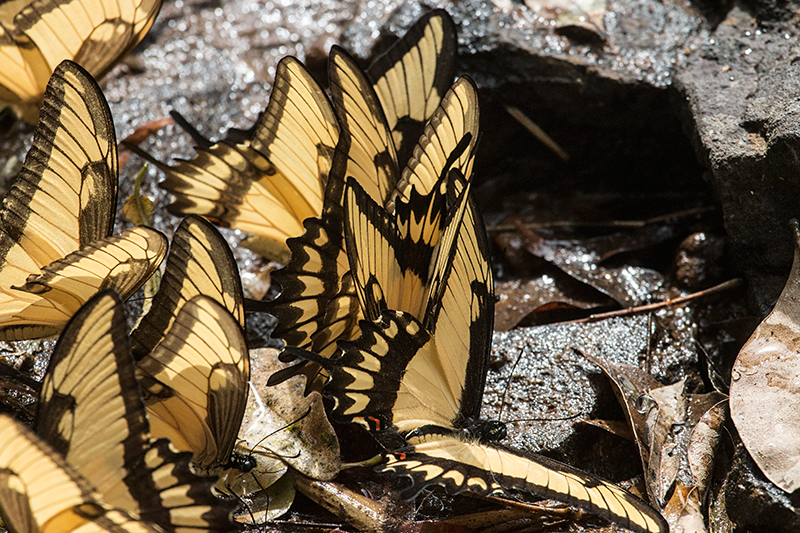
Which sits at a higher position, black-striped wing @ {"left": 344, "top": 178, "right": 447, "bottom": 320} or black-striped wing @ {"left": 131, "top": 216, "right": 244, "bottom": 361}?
black-striped wing @ {"left": 344, "top": 178, "right": 447, "bottom": 320}

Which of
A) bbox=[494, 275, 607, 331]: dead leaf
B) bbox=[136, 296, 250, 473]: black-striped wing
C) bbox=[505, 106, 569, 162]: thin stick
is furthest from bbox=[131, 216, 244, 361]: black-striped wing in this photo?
bbox=[505, 106, 569, 162]: thin stick

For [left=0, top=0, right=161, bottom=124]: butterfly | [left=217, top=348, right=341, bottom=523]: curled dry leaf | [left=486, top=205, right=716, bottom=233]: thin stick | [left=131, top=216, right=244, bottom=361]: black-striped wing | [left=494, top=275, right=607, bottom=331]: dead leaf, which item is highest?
[left=0, top=0, right=161, bottom=124]: butterfly

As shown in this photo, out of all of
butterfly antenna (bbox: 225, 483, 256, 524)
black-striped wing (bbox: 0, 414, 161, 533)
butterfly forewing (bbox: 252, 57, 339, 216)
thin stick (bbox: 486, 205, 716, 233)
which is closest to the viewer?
black-striped wing (bbox: 0, 414, 161, 533)

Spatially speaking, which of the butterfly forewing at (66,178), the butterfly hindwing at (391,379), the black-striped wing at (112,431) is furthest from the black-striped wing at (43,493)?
the butterfly forewing at (66,178)

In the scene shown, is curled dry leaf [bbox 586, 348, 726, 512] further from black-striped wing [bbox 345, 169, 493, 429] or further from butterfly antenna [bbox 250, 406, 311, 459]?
butterfly antenna [bbox 250, 406, 311, 459]

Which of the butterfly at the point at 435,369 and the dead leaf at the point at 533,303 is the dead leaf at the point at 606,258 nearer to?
the dead leaf at the point at 533,303

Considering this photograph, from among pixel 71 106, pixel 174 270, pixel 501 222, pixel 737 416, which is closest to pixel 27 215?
pixel 71 106

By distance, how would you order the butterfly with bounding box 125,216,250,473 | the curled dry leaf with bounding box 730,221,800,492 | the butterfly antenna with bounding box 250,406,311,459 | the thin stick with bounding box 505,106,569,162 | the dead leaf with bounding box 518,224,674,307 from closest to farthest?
the butterfly with bounding box 125,216,250,473
the curled dry leaf with bounding box 730,221,800,492
the butterfly antenna with bounding box 250,406,311,459
the dead leaf with bounding box 518,224,674,307
the thin stick with bounding box 505,106,569,162

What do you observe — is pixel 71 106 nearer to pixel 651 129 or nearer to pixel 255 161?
pixel 255 161
